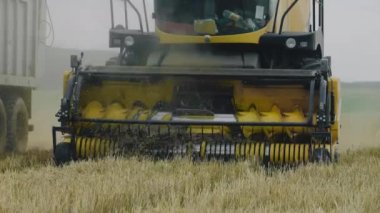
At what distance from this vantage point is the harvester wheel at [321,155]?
24.3 feet

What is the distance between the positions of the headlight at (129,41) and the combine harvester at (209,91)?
13 millimetres

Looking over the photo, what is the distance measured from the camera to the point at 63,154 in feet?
25.4

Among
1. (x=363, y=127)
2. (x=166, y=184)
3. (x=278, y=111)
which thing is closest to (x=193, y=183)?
(x=166, y=184)

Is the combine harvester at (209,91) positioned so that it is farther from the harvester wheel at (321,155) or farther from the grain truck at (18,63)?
the grain truck at (18,63)

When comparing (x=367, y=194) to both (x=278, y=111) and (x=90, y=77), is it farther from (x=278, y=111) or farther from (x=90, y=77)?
(x=90, y=77)

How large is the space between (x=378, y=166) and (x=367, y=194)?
2.21 m

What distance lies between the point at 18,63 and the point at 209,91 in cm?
374

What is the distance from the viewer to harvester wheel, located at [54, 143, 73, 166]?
7750 millimetres

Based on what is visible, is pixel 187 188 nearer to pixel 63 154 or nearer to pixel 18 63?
pixel 63 154

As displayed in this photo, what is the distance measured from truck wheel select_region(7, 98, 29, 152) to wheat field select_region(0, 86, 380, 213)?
3866 mm

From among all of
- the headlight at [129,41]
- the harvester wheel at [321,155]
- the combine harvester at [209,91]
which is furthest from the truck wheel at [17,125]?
the harvester wheel at [321,155]

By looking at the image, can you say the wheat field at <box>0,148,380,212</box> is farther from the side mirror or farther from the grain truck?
the grain truck

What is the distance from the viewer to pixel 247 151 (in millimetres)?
7582

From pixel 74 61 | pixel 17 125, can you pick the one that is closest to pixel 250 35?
pixel 74 61
